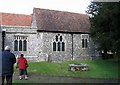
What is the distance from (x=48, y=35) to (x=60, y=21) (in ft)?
11.7

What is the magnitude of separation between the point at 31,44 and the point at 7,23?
5427 millimetres

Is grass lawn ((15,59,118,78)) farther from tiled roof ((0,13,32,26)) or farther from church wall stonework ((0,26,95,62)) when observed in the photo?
tiled roof ((0,13,32,26))

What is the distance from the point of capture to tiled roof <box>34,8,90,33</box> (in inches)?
1566

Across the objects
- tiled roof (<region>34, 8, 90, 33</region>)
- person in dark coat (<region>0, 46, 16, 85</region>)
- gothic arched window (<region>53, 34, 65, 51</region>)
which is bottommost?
person in dark coat (<region>0, 46, 16, 85</region>)

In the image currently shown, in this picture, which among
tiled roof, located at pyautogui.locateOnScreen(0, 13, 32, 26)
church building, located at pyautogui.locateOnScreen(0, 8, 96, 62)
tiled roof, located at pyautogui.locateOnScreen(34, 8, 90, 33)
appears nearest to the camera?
church building, located at pyautogui.locateOnScreen(0, 8, 96, 62)

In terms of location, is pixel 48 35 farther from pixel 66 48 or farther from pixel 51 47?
pixel 66 48

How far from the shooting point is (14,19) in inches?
1698

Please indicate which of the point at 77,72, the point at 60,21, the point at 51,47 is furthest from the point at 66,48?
the point at 77,72

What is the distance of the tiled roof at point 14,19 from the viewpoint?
138ft

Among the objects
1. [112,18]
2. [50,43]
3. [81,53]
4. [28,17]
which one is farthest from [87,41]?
[112,18]

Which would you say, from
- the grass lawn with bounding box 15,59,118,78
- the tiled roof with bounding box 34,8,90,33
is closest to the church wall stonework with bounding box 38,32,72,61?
the tiled roof with bounding box 34,8,90,33

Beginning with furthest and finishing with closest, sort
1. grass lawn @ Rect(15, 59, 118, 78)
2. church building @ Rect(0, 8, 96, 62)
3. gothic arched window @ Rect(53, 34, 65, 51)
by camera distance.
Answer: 1. gothic arched window @ Rect(53, 34, 65, 51)
2. church building @ Rect(0, 8, 96, 62)
3. grass lawn @ Rect(15, 59, 118, 78)

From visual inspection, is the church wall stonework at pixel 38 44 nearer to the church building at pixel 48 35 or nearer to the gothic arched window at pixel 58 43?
the church building at pixel 48 35

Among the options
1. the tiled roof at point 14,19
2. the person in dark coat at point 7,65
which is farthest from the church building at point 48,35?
the person in dark coat at point 7,65
